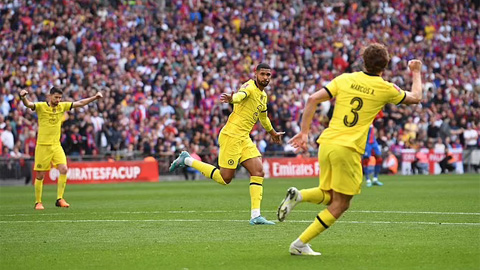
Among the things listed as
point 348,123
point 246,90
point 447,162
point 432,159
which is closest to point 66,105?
point 246,90

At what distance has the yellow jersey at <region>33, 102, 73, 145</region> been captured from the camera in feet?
63.3

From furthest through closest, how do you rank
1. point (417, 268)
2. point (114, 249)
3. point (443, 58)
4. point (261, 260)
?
point (443, 58) < point (114, 249) < point (261, 260) < point (417, 268)

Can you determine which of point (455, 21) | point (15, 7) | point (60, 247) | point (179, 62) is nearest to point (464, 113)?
point (455, 21)

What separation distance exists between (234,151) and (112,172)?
754 inches

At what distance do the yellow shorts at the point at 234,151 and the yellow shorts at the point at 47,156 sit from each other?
20.2 feet

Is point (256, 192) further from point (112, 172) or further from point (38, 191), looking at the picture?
point (112, 172)

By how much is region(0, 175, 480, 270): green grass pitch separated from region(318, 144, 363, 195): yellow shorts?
820mm

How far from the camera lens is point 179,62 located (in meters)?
37.6

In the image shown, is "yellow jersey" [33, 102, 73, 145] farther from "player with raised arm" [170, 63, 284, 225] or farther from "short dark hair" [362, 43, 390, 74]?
"short dark hair" [362, 43, 390, 74]

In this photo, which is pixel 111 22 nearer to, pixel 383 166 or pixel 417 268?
pixel 383 166

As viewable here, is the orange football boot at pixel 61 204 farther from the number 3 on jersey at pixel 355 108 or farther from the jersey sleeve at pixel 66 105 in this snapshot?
the number 3 on jersey at pixel 355 108

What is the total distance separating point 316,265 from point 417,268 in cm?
107

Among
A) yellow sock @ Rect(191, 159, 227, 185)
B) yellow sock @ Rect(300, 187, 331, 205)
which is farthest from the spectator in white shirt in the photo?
yellow sock @ Rect(300, 187, 331, 205)

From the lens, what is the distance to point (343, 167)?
31.8ft
